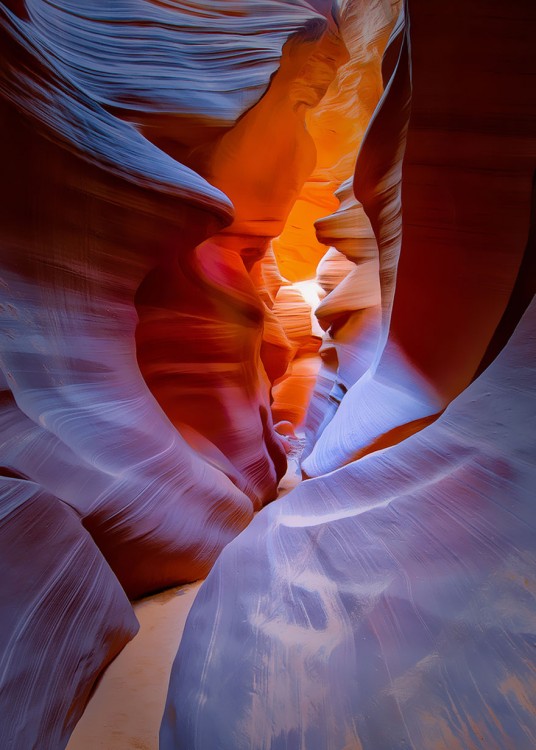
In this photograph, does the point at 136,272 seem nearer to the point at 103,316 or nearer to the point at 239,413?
the point at 103,316

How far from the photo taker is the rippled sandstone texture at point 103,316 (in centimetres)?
118

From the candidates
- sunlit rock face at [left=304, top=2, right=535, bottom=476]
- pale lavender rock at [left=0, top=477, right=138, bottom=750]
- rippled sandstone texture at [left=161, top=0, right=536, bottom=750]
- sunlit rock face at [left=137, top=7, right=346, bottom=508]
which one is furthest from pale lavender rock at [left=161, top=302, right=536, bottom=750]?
sunlit rock face at [left=137, top=7, right=346, bottom=508]

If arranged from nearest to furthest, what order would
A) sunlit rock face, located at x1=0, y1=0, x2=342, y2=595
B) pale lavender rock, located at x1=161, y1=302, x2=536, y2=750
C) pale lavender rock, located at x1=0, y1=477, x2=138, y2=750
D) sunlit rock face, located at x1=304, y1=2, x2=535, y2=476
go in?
pale lavender rock, located at x1=161, y1=302, x2=536, y2=750 → pale lavender rock, located at x1=0, y1=477, x2=138, y2=750 → sunlit rock face, located at x1=304, y1=2, x2=535, y2=476 → sunlit rock face, located at x1=0, y1=0, x2=342, y2=595

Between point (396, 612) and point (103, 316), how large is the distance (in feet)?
5.88

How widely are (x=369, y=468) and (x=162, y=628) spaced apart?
979 mm

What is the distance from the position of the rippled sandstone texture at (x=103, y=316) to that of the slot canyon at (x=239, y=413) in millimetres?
11

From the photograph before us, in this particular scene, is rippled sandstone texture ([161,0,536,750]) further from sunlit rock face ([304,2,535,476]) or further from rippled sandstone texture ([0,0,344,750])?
rippled sandstone texture ([0,0,344,750])

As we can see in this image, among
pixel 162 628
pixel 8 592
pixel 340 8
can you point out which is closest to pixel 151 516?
pixel 162 628

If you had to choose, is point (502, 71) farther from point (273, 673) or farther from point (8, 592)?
point (8, 592)

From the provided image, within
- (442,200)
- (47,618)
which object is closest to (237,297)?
(442,200)

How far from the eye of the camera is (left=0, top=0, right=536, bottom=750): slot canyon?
808 mm

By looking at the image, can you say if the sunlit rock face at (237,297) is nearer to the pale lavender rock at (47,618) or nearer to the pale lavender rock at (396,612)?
the pale lavender rock at (47,618)

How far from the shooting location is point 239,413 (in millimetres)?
3186

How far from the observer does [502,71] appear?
150 centimetres
